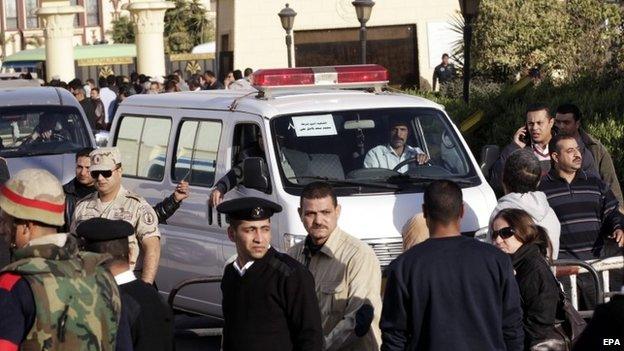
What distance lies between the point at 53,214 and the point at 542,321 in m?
2.57

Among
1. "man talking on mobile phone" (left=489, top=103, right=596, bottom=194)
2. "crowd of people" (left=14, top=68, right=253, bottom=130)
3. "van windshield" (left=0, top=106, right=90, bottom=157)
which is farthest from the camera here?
"crowd of people" (left=14, top=68, right=253, bottom=130)

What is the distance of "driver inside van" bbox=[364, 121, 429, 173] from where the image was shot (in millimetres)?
10789

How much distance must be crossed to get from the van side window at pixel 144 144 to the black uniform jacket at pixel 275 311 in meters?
5.61

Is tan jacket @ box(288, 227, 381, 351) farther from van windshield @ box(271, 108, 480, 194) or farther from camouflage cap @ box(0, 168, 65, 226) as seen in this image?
van windshield @ box(271, 108, 480, 194)

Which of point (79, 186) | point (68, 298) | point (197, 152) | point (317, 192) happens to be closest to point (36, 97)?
point (79, 186)

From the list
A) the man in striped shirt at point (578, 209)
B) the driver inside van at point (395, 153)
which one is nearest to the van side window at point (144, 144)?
the driver inside van at point (395, 153)

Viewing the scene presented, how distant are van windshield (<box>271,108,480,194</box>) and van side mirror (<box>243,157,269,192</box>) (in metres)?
0.19

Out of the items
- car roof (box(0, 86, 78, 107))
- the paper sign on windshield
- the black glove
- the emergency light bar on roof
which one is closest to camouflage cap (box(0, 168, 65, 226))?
the black glove

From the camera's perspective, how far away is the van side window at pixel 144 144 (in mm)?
12047

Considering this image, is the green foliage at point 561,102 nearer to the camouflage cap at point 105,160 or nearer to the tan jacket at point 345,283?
the camouflage cap at point 105,160

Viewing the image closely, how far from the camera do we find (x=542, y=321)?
271 inches

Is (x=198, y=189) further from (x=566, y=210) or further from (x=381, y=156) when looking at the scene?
(x=566, y=210)

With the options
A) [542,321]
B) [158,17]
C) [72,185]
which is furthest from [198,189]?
[158,17]

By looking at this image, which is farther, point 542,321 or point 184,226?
point 184,226
